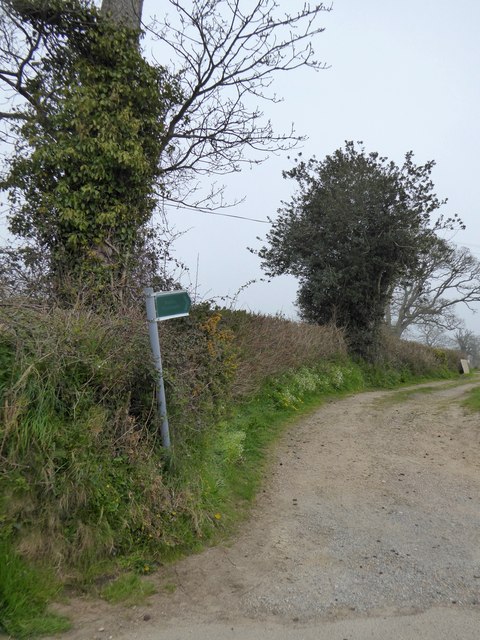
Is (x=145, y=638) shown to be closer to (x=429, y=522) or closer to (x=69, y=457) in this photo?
(x=69, y=457)

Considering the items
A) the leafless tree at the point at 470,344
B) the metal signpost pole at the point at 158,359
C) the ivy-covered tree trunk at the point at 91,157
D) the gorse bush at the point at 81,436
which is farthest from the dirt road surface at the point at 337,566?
the leafless tree at the point at 470,344

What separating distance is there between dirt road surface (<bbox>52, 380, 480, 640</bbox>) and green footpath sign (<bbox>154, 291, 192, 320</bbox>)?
218cm

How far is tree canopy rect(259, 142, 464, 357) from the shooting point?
1834cm

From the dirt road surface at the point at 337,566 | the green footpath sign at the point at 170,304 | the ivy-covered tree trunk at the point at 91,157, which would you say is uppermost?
the ivy-covered tree trunk at the point at 91,157

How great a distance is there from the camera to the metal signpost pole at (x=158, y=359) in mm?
4590

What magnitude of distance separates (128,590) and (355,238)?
16.4 meters

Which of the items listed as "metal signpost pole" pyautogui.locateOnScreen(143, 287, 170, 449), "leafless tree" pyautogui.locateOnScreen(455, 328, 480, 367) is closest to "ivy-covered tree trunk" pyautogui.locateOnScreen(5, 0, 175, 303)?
"metal signpost pole" pyautogui.locateOnScreen(143, 287, 170, 449)

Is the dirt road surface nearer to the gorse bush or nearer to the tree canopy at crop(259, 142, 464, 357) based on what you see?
the gorse bush

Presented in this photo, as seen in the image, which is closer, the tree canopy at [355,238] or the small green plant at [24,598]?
the small green plant at [24,598]

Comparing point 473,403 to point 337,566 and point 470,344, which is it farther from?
point 470,344

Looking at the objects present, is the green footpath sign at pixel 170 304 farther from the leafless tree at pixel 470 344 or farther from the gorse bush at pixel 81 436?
the leafless tree at pixel 470 344

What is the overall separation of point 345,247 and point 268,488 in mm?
14175

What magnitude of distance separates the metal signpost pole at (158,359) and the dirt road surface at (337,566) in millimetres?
1188

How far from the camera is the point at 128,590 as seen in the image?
Answer: 3.74m
